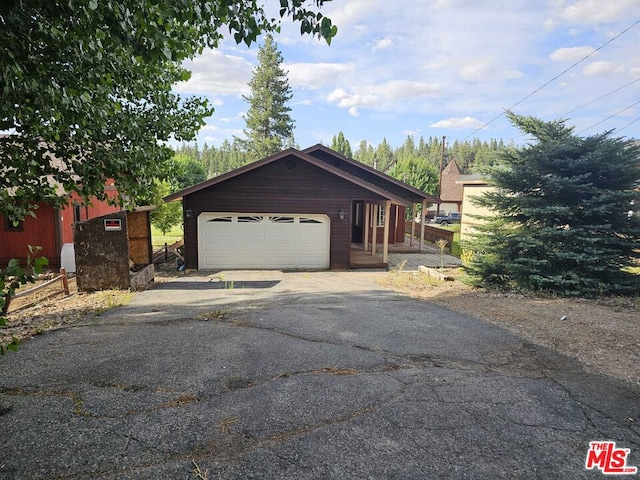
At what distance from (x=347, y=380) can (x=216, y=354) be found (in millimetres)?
1910

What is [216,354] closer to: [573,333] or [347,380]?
[347,380]

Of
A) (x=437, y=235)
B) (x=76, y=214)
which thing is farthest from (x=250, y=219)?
(x=437, y=235)

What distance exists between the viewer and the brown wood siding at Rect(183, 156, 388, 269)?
46.2ft

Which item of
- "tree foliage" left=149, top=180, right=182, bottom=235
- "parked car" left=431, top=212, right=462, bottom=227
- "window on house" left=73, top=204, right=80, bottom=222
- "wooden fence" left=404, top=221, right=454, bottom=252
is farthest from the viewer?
"parked car" left=431, top=212, right=462, bottom=227

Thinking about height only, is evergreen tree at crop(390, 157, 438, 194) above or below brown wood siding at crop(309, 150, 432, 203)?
above

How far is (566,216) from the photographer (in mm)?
9438

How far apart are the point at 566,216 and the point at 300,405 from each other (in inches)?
358

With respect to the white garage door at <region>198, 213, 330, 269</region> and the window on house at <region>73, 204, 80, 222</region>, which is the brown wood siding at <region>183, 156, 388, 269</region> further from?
the window on house at <region>73, 204, 80, 222</region>

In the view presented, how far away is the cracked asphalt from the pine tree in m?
39.6

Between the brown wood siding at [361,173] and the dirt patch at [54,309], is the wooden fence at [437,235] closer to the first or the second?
the brown wood siding at [361,173]

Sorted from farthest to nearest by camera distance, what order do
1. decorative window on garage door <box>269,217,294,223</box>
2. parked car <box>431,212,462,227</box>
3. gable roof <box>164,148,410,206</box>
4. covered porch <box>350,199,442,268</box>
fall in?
parked car <box>431,212,462,227</box> < covered porch <box>350,199,442,268</box> < decorative window on garage door <box>269,217,294,223</box> < gable roof <box>164,148,410,206</box>

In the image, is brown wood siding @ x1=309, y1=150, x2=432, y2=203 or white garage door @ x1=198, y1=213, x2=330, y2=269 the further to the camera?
brown wood siding @ x1=309, y1=150, x2=432, y2=203

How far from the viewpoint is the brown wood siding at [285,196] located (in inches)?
555

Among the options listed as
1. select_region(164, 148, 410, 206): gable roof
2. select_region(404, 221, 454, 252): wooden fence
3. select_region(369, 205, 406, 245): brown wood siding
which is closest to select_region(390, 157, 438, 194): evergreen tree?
select_region(404, 221, 454, 252): wooden fence
